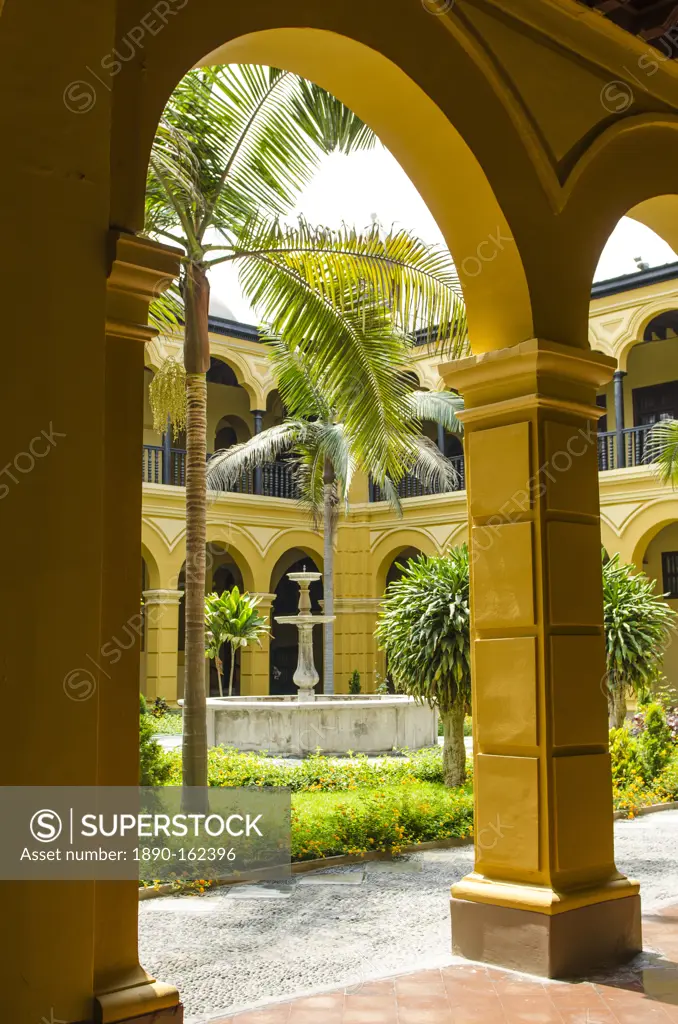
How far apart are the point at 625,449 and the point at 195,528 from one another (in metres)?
13.0

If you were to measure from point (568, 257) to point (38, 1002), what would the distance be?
3.78 m

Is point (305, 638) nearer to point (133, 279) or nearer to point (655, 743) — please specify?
point (655, 743)

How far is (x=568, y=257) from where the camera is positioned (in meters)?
4.93

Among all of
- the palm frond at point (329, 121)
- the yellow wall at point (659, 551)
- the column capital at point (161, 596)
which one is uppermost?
the palm frond at point (329, 121)

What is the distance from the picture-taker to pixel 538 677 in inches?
175

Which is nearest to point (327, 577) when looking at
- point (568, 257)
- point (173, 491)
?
point (173, 491)

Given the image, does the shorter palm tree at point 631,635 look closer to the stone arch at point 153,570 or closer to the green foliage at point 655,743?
the green foliage at point 655,743

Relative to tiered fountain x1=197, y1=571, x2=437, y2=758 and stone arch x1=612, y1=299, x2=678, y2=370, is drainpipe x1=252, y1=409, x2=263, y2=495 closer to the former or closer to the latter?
stone arch x1=612, y1=299, x2=678, y2=370

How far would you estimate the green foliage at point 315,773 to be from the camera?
1010 cm

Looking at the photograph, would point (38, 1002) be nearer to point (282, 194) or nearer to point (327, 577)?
point (282, 194)

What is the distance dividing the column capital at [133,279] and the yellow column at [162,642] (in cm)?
1663

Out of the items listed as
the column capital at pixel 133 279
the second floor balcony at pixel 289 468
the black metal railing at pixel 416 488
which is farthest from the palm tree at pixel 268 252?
the black metal railing at pixel 416 488

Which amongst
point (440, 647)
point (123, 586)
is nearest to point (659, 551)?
point (440, 647)

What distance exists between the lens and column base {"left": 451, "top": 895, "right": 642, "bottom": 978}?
13.8 ft
